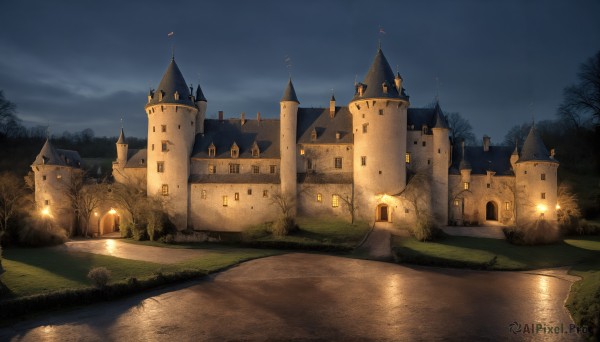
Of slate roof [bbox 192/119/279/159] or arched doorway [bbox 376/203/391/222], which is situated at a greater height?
slate roof [bbox 192/119/279/159]

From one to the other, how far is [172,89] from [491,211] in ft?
128

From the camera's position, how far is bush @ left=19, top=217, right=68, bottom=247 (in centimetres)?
3781

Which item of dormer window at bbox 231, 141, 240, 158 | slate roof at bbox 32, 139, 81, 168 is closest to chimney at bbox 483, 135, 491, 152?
dormer window at bbox 231, 141, 240, 158

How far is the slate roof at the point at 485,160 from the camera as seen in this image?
49.9 meters

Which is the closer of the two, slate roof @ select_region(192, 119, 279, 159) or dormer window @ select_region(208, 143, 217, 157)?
dormer window @ select_region(208, 143, 217, 157)

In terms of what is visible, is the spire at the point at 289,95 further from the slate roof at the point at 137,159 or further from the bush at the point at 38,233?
the bush at the point at 38,233

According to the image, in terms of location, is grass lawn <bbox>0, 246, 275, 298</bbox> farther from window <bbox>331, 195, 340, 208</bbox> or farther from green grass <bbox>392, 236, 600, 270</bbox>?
window <bbox>331, 195, 340, 208</bbox>

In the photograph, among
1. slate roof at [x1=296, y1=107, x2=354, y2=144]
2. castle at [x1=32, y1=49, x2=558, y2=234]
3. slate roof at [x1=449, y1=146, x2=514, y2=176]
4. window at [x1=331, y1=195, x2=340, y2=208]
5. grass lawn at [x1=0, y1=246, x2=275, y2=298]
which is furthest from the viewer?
slate roof at [x1=449, y1=146, x2=514, y2=176]

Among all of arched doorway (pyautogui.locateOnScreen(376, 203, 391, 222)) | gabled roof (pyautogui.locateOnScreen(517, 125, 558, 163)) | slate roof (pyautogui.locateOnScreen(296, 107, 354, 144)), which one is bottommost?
arched doorway (pyautogui.locateOnScreen(376, 203, 391, 222))

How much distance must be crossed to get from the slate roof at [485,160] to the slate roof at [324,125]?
12695mm

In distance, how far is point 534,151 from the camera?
4616 centimetres

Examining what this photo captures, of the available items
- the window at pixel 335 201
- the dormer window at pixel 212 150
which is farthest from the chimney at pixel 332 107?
the dormer window at pixel 212 150

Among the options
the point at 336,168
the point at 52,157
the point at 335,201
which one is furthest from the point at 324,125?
the point at 52,157

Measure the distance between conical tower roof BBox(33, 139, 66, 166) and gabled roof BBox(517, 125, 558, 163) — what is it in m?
48.9
